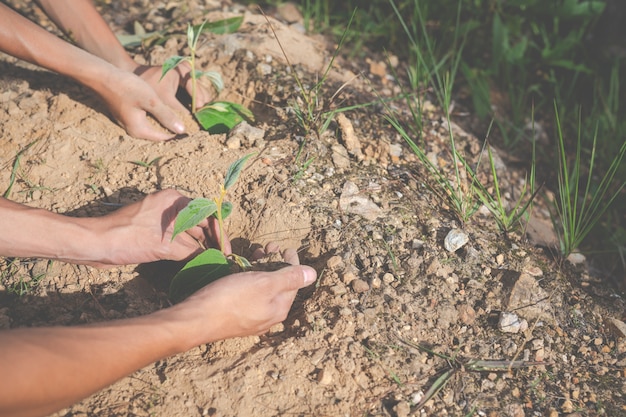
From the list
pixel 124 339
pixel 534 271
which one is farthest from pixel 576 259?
pixel 124 339

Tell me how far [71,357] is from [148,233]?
0.54 m

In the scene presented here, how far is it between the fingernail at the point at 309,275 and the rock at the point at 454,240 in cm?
49

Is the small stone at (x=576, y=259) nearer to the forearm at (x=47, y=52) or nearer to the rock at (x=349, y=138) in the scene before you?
the rock at (x=349, y=138)

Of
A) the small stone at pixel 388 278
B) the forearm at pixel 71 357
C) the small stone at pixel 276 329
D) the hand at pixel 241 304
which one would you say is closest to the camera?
the forearm at pixel 71 357

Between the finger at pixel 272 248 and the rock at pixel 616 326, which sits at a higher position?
the finger at pixel 272 248

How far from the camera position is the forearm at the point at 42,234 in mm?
1674

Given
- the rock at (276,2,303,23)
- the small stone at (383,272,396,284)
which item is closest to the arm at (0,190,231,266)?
the small stone at (383,272,396,284)

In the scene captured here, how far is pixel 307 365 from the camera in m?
1.63

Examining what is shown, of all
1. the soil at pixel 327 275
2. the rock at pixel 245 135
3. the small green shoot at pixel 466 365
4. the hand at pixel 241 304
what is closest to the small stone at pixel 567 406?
the soil at pixel 327 275

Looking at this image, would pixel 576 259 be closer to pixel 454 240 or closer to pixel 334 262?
pixel 454 240

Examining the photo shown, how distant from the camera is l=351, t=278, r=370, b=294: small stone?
5.90 feet

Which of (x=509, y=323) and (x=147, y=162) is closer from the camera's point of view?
(x=509, y=323)

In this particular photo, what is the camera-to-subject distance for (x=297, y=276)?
5.50 feet

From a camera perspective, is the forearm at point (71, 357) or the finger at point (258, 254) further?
the finger at point (258, 254)
